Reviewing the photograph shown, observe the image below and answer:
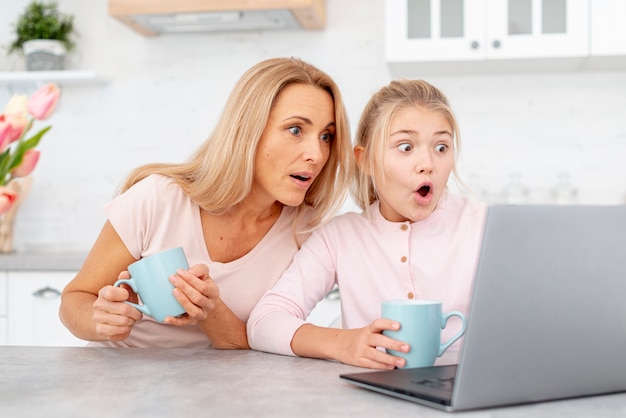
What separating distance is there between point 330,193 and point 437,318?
662 millimetres

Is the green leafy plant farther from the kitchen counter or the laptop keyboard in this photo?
the laptop keyboard

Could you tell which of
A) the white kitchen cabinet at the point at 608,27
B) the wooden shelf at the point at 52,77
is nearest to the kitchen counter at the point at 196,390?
the white kitchen cabinet at the point at 608,27

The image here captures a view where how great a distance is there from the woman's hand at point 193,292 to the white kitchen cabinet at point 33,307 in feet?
6.02

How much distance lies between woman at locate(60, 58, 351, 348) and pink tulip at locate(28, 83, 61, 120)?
0.48 m

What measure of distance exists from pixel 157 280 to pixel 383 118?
0.59m

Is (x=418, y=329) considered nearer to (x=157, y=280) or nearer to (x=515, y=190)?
(x=157, y=280)

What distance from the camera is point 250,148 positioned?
1.59 m

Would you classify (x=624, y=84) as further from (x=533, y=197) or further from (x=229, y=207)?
(x=229, y=207)

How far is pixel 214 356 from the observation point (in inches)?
47.8

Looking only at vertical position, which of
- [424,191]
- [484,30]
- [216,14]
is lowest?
[424,191]

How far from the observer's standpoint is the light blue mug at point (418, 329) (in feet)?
3.49

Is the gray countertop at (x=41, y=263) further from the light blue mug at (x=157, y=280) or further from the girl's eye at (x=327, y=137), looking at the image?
the light blue mug at (x=157, y=280)

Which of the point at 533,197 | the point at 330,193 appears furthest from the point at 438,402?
the point at 533,197

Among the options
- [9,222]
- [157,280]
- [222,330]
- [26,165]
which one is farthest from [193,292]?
[9,222]
